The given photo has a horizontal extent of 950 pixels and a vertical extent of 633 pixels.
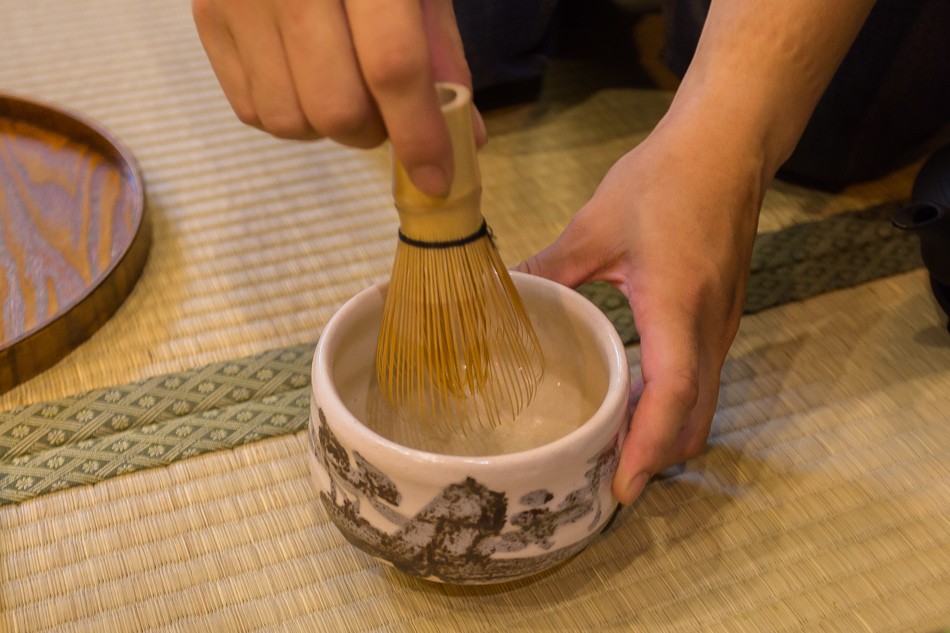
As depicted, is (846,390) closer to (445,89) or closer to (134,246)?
(445,89)

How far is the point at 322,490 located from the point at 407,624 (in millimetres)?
102

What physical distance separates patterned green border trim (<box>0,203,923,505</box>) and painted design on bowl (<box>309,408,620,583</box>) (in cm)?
18

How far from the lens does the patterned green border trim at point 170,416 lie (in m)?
0.60

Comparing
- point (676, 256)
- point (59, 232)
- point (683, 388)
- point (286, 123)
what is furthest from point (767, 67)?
point (59, 232)

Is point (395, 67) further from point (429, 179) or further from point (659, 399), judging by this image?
point (659, 399)

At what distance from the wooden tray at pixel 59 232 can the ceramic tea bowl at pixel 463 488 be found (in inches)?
11.9

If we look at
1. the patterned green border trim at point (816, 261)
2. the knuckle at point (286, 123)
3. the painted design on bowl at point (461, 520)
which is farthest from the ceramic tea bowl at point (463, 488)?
the patterned green border trim at point (816, 261)

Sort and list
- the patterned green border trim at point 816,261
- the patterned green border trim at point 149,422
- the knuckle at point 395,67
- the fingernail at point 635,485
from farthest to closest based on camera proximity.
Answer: the patterned green border trim at point 816,261, the patterned green border trim at point 149,422, the fingernail at point 635,485, the knuckle at point 395,67

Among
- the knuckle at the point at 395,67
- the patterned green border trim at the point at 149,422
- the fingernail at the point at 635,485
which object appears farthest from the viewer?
the patterned green border trim at the point at 149,422

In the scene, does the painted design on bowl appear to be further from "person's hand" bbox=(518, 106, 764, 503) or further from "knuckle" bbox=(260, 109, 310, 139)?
"knuckle" bbox=(260, 109, 310, 139)

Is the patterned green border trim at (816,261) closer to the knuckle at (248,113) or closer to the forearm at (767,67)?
the forearm at (767,67)

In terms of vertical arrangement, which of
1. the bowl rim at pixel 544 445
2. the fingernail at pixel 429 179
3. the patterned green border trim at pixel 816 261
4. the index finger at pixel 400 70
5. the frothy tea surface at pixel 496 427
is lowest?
the patterned green border trim at pixel 816 261

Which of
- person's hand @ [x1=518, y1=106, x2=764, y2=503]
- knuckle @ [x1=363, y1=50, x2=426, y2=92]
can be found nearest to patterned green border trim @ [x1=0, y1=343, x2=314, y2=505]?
person's hand @ [x1=518, y1=106, x2=764, y2=503]

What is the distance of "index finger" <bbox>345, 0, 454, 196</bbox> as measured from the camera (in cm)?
37
